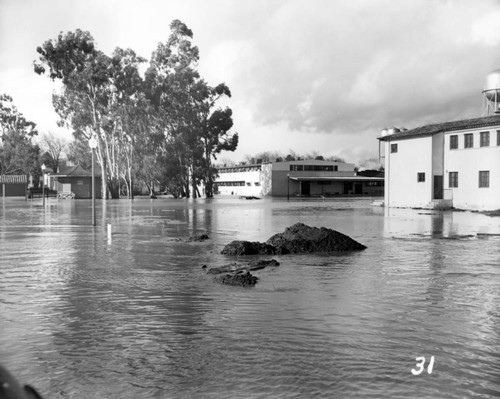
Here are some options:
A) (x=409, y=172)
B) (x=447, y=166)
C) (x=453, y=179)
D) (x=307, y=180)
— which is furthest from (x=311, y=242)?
(x=307, y=180)

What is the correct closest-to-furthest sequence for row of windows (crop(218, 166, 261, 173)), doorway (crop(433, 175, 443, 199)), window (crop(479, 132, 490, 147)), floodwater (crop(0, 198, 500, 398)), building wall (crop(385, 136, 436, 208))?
1. floodwater (crop(0, 198, 500, 398))
2. window (crop(479, 132, 490, 147))
3. doorway (crop(433, 175, 443, 199))
4. building wall (crop(385, 136, 436, 208))
5. row of windows (crop(218, 166, 261, 173))

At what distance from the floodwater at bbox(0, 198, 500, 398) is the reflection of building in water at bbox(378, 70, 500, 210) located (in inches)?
1293

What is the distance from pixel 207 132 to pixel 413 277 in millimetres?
71905

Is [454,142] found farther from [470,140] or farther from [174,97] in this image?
[174,97]

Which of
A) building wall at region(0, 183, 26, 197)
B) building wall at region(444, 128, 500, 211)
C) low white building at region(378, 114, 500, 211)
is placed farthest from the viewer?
building wall at region(0, 183, 26, 197)

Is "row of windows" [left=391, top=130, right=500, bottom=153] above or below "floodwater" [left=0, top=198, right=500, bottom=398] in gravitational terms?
above

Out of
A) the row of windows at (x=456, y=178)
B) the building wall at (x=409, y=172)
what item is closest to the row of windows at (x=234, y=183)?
the building wall at (x=409, y=172)

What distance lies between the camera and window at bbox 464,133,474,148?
4484cm

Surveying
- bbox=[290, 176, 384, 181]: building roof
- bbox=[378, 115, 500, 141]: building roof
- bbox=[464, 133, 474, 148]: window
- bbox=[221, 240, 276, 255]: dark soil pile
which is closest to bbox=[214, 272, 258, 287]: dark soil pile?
bbox=[221, 240, 276, 255]: dark soil pile

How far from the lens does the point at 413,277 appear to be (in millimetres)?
10773

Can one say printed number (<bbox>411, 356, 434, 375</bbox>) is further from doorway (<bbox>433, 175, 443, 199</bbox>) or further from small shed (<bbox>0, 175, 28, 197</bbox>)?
small shed (<bbox>0, 175, 28, 197</bbox>)

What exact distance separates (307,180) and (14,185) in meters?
A: 50.5

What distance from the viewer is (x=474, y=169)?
4412cm

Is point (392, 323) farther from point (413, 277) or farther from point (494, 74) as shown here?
point (494, 74)
